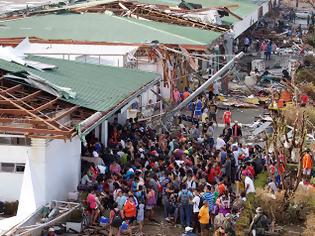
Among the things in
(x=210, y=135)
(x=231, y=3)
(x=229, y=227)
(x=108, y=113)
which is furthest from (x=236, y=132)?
(x=231, y=3)

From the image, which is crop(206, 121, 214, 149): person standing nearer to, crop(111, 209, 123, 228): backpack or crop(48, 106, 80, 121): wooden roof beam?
crop(48, 106, 80, 121): wooden roof beam

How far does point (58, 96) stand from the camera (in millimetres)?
21453

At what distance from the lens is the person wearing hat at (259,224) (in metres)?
18.7

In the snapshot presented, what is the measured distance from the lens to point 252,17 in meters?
48.0

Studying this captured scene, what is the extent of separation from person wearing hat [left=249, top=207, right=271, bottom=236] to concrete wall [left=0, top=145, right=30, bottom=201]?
593 centimetres

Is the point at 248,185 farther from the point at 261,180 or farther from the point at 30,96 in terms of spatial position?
the point at 30,96

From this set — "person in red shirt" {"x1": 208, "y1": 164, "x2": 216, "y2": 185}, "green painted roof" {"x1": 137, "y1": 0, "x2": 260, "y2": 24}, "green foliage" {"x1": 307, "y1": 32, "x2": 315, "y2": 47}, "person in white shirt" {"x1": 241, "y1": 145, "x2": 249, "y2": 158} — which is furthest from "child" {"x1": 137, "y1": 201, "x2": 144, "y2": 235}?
"green foliage" {"x1": 307, "y1": 32, "x2": 315, "y2": 47}

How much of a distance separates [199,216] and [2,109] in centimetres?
560

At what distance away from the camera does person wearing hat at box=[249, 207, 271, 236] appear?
738 inches

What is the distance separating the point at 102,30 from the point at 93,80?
29.8 feet

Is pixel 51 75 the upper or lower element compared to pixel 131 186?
upper

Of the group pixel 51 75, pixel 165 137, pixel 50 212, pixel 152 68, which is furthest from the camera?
pixel 152 68

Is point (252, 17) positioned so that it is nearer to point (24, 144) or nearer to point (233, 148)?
point (233, 148)

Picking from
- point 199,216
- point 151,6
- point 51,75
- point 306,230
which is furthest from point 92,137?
→ point 151,6
